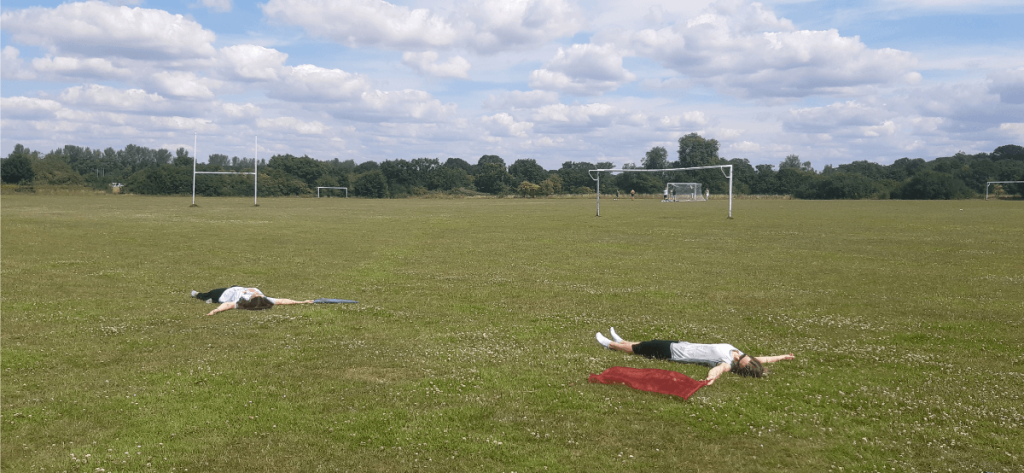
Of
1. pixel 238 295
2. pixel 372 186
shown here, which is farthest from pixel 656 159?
pixel 238 295

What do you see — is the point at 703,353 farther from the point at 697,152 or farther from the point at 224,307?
the point at 697,152

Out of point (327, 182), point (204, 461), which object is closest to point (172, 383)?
point (204, 461)

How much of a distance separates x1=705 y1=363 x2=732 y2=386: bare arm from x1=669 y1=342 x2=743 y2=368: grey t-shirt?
0.14 m

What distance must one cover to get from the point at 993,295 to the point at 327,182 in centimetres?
14375

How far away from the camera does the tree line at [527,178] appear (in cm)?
11925

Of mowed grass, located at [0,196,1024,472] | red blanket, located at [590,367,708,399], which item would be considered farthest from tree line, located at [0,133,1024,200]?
red blanket, located at [590,367,708,399]

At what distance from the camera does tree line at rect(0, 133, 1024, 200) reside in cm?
11925

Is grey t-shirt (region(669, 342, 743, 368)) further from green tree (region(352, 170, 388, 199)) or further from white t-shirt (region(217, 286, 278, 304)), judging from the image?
green tree (region(352, 170, 388, 199))

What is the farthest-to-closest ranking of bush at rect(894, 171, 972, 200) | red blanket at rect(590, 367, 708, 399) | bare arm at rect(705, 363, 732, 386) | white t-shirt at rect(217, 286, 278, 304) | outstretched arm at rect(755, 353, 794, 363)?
bush at rect(894, 171, 972, 200), white t-shirt at rect(217, 286, 278, 304), outstretched arm at rect(755, 353, 794, 363), bare arm at rect(705, 363, 732, 386), red blanket at rect(590, 367, 708, 399)

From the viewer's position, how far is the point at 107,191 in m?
116

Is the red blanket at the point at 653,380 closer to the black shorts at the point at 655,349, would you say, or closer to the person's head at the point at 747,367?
the person's head at the point at 747,367

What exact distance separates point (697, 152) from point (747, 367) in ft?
601

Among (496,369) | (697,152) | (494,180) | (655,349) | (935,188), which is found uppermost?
(697,152)

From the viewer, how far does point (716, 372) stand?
8898mm
